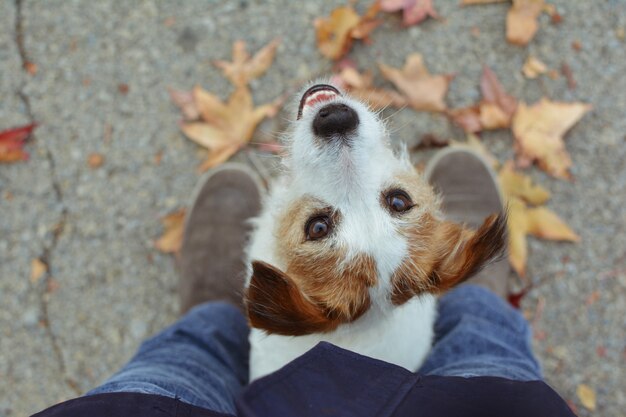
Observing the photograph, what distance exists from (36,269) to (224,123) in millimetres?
1170

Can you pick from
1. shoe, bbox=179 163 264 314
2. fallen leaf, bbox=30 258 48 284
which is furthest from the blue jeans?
fallen leaf, bbox=30 258 48 284

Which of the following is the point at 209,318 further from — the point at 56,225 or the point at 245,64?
the point at 245,64

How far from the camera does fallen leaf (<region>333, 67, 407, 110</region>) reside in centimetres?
255

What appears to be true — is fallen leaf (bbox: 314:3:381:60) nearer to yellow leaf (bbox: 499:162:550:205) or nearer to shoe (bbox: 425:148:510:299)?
shoe (bbox: 425:148:510:299)

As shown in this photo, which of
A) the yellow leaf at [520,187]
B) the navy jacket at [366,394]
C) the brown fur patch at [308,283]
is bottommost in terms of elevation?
the yellow leaf at [520,187]

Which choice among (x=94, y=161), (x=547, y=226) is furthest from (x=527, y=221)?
(x=94, y=161)

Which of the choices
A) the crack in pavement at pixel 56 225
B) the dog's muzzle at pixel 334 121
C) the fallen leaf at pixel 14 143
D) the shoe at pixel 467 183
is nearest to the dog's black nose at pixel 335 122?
the dog's muzzle at pixel 334 121

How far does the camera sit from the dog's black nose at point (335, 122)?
5.11ft

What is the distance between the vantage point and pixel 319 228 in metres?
1.47

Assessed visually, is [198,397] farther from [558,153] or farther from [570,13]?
[570,13]

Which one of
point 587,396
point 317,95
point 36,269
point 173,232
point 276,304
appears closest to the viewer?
point 276,304

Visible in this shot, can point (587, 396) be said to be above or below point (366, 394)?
below

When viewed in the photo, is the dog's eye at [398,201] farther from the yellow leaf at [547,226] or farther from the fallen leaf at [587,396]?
the fallen leaf at [587,396]

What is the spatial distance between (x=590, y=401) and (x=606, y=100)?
1493mm
